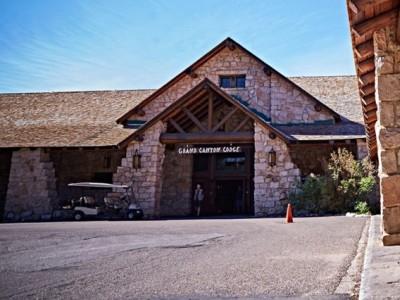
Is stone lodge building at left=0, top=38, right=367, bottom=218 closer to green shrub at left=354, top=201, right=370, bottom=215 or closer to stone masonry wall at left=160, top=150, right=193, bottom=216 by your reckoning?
stone masonry wall at left=160, top=150, right=193, bottom=216

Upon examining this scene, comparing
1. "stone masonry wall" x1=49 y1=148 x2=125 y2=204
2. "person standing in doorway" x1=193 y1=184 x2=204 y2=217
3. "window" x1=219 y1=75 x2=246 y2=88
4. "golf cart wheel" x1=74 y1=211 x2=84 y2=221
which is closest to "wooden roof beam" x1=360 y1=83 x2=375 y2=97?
"person standing in doorway" x1=193 y1=184 x2=204 y2=217

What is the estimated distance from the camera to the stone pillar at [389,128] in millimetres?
4301

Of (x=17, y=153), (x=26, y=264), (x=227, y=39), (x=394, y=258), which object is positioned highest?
(x=227, y=39)

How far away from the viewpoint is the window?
62.4 feet

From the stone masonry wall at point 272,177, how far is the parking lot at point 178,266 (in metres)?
7.73

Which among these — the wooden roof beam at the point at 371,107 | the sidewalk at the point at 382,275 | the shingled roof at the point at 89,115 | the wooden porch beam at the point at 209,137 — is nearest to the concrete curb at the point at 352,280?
the sidewalk at the point at 382,275

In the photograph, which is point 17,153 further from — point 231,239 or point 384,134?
point 384,134

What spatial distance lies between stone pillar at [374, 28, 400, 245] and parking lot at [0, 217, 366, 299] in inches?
25.8

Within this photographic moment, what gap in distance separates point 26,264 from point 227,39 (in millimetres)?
15808

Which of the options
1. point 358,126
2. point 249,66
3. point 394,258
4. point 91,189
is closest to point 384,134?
point 394,258

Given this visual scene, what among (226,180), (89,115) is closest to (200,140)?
(226,180)

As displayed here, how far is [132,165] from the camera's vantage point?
16484mm

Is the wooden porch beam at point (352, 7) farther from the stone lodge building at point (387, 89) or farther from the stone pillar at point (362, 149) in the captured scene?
the stone pillar at point (362, 149)

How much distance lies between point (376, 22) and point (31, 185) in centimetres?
1571
